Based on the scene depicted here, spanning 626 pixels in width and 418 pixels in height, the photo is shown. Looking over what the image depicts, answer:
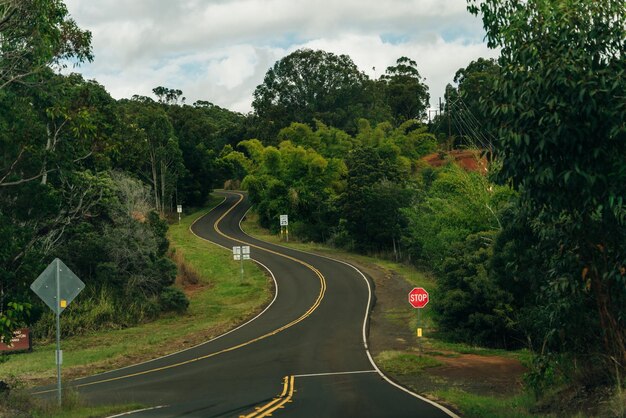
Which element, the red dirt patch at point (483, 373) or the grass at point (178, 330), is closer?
the red dirt patch at point (483, 373)

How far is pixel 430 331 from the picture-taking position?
3906cm

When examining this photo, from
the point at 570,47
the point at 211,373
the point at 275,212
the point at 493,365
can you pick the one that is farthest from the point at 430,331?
the point at 275,212

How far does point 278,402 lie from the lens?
18.5m

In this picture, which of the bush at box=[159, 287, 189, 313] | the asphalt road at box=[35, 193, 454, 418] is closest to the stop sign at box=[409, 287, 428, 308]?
the asphalt road at box=[35, 193, 454, 418]

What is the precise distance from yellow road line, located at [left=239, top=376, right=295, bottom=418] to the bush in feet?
70.7

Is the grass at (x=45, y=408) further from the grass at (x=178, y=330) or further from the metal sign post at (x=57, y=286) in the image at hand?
the grass at (x=178, y=330)

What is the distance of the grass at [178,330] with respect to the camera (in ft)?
98.2

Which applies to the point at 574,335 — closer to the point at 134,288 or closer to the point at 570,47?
the point at 570,47

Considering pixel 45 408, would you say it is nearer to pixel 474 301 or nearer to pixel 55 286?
pixel 55 286

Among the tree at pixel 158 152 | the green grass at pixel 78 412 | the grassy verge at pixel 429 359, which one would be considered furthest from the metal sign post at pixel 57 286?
the tree at pixel 158 152

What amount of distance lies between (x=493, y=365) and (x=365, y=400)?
1122cm

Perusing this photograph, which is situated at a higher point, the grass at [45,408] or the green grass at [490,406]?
the grass at [45,408]

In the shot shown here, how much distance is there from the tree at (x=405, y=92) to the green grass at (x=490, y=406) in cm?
11351

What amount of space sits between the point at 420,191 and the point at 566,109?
55.5 m
